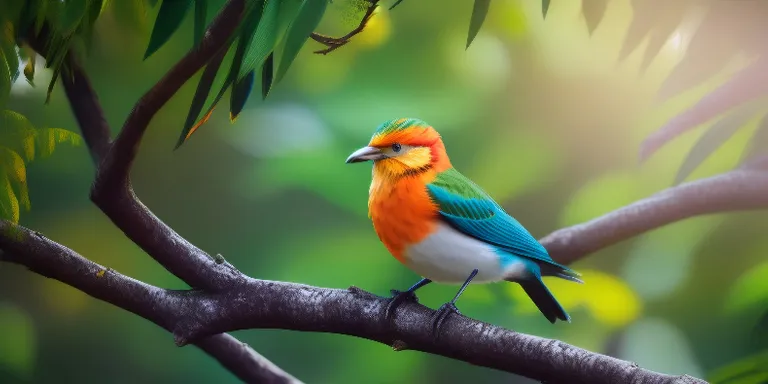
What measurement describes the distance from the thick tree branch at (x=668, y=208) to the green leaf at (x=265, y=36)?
0.69 m

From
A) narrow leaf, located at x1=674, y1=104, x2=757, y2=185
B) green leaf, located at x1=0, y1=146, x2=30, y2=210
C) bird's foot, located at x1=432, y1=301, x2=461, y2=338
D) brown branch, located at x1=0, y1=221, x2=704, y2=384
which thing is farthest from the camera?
green leaf, located at x1=0, y1=146, x2=30, y2=210

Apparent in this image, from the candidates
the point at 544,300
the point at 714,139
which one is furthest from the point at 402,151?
the point at 714,139

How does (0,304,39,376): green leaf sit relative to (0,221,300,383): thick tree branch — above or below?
below

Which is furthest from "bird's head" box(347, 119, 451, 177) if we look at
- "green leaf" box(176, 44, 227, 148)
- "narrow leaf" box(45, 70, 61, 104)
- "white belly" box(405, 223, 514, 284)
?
"narrow leaf" box(45, 70, 61, 104)

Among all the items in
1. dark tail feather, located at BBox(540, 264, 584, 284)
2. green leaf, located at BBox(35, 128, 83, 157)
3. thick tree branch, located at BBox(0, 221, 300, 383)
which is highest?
dark tail feather, located at BBox(540, 264, 584, 284)

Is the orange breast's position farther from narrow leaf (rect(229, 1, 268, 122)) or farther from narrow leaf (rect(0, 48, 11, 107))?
narrow leaf (rect(0, 48, 11, 107))

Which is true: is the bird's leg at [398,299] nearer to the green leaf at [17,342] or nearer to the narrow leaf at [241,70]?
the narrow leaf at [241,70]

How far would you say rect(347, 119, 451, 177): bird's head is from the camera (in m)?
1.49

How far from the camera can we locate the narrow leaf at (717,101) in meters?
1.61

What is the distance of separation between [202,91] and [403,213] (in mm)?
516

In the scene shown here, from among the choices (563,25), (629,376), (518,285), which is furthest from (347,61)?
(629,376)

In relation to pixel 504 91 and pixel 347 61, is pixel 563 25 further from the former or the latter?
pixel 347 61

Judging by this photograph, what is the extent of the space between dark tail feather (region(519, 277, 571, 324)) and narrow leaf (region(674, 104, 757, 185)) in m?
0.36

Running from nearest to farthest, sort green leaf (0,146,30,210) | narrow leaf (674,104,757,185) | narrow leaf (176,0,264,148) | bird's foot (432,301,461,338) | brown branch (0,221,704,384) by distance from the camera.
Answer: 1. brown branch (0,221,704,384)
2. bird's foot (432,301,461,338)
3. narrow leaf (176,0,264,148)
4. narrow leaf (674,104,757,185)
5. green leaf (0,146,30,210)
